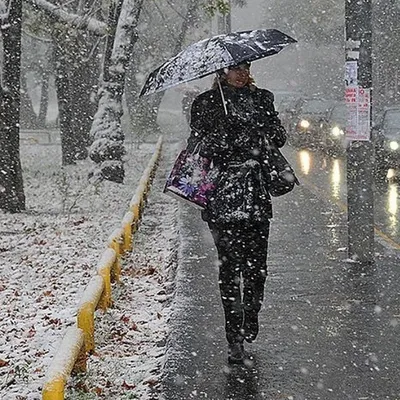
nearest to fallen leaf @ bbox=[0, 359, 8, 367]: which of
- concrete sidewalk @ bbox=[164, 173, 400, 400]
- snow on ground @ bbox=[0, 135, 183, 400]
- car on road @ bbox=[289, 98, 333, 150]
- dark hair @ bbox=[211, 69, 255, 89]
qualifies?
snow on ground @ bbox=[0, 135, 183, 400]

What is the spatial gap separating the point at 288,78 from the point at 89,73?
3865cm

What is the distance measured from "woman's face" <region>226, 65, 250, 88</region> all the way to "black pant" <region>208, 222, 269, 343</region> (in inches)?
37.0

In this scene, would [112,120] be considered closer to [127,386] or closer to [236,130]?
[236,130]

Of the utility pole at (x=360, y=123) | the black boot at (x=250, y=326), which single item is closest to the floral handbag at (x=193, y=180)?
the black boot at (x=250, y=326)

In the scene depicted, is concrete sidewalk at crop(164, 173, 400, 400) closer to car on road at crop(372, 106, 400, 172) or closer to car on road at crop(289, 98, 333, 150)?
car on road at crop(372, 106, 400, 172)

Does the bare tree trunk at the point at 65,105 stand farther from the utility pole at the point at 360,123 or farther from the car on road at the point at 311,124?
the utility pole at the point at 360,123

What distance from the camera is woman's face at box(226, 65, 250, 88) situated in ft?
18.5

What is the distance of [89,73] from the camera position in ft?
73.5

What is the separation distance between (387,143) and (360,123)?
836cm

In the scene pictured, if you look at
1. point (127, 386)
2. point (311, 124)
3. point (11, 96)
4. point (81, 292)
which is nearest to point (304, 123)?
point (311, 124)

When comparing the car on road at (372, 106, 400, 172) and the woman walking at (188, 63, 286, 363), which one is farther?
the car on road at (372, 106, 400, 172)

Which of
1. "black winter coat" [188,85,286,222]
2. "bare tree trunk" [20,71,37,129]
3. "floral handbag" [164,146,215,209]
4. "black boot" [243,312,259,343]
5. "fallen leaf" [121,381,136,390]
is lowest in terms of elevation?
"fallen leaf" [121,381,136,390]

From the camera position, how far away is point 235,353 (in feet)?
18.9

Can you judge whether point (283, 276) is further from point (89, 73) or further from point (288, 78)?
point (288, 78)
